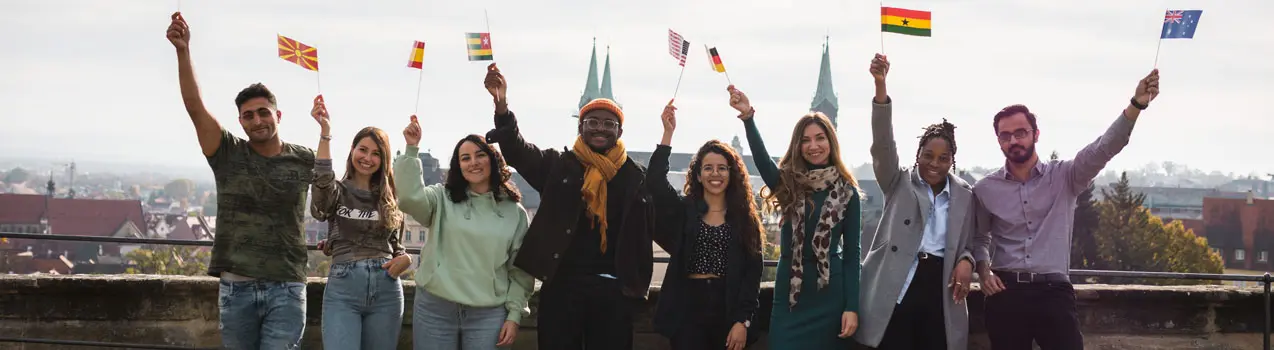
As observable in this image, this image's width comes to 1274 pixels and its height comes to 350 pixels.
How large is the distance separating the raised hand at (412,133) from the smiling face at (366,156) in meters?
0.14

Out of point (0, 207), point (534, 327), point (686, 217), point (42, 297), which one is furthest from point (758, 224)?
point (0, 207)

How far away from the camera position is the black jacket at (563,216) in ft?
15.1

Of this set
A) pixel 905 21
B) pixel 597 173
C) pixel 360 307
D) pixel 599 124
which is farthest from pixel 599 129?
pixel 905 21

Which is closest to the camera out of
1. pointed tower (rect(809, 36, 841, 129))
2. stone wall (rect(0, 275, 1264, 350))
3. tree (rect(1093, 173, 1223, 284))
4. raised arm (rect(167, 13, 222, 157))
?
raised arm (rect(167, 13, 222, 157))

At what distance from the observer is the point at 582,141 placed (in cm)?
479

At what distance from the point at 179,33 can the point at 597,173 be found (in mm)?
1760

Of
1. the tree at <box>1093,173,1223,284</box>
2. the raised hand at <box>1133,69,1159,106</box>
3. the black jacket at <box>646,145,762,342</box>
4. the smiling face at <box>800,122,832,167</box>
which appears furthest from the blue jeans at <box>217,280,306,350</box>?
the tree at <box>1093,173,1223,284</box>

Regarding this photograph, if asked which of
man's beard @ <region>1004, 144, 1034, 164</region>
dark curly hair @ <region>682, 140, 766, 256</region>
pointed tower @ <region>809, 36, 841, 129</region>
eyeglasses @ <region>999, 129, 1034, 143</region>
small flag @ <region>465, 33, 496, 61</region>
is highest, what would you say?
pointed tower @ <region>809, 36, 841, 129</region>

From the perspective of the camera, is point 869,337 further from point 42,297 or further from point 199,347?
point 42,297

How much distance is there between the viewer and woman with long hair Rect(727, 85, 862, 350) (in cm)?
455

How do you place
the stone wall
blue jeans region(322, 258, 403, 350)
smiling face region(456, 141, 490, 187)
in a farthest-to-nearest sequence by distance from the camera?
the stone wall < smiling face region(456, 141, 490, 187) < blue jeans region(322, 258, 403, 350)

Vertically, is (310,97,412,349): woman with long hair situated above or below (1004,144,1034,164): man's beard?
below

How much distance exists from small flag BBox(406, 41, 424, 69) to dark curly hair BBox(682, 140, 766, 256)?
1824mm

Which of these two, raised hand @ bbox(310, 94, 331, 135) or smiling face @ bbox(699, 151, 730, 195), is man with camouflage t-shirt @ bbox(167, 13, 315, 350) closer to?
raised hand @ bbox(310, 94, 331, 135)
